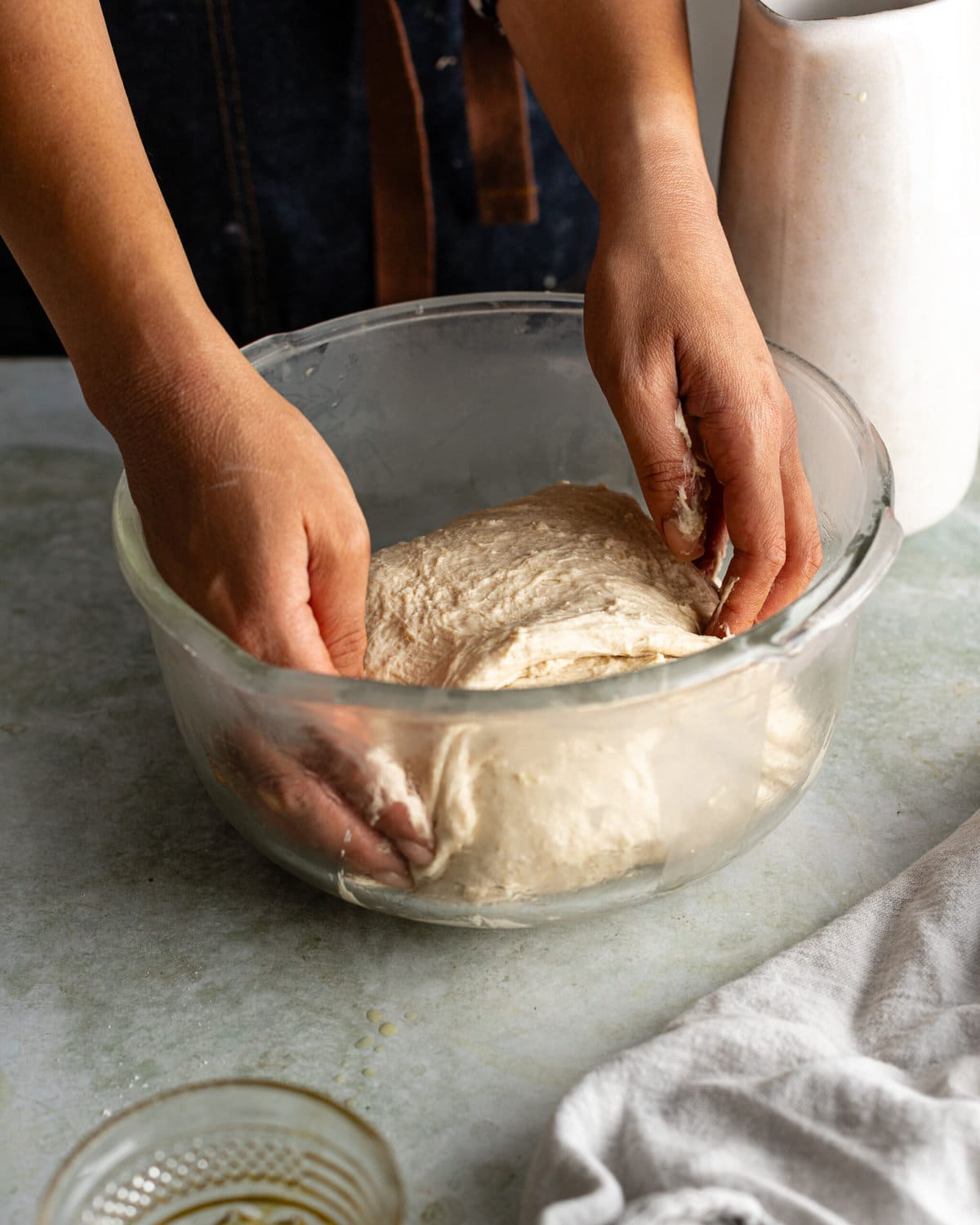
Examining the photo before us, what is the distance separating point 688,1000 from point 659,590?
266mm

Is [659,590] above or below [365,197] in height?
below

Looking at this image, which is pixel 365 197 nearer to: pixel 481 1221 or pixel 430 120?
pixel 430 120

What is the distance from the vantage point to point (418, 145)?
1.21 m

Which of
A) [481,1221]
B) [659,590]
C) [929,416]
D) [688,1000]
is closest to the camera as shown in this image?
[481,1221]

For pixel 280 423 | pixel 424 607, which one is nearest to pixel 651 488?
pixel 424 607

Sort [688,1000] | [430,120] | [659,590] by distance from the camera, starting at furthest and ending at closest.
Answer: [430,120] → [659,590] → [688,1000]

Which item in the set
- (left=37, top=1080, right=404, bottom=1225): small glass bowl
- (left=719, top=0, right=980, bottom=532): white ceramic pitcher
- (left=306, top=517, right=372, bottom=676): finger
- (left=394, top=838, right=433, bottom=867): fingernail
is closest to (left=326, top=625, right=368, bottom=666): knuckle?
(left=306, top=517, right=372, bottom=676): finger

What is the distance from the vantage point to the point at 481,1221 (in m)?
0.60

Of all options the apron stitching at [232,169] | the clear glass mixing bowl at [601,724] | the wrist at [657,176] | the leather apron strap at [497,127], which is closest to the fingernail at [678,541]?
the clear glass mixing bowl at [601,724]

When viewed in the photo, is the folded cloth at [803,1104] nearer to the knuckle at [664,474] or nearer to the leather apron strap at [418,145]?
the knuckle at [664,474]

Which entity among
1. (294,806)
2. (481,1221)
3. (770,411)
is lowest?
(481,1221)

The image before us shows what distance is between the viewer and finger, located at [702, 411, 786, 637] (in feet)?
2.53

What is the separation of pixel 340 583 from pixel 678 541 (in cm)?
27

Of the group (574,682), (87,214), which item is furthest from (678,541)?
(87,214)
